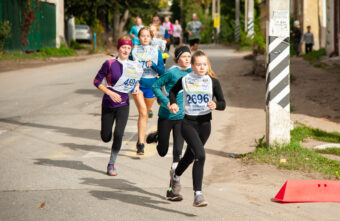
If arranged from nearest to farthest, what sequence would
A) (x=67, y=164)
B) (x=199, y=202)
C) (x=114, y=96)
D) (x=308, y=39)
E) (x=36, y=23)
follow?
1. (x=199, y=202)
2. (x=114, y=96)
3. (x=67, y=164)
4. (x=36, y=23)
5. (x=308, y=39)

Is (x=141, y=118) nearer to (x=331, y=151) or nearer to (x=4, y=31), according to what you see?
(x=331, y=151)

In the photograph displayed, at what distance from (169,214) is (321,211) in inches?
61.0

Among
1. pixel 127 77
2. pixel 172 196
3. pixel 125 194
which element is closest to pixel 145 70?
pixel 127 77

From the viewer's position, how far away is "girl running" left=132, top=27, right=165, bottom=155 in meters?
9.29

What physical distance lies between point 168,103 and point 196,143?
91cm

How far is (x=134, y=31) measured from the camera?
1413 centimetres

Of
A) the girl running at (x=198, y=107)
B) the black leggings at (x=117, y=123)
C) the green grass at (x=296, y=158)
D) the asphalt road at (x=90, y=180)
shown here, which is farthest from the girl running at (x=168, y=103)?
the green grass at (x=296, y=158)

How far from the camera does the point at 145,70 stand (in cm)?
959

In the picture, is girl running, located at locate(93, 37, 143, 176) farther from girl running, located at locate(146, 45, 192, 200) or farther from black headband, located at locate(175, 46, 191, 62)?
black headband, located at locate(175, 46, 191, 62)

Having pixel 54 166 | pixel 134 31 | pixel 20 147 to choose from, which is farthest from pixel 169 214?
pixel 134 31

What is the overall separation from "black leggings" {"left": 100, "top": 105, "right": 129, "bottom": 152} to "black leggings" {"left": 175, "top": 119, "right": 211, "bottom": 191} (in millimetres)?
1735

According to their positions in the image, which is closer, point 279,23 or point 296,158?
point 296,158

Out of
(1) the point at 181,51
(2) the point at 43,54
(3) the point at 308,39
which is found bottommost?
(2) the point at 43,54

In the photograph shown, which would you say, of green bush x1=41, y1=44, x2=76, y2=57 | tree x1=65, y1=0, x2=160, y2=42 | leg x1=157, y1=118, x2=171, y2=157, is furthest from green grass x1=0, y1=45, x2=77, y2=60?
leg x1=157, y1=118, x2=171, y2=157
